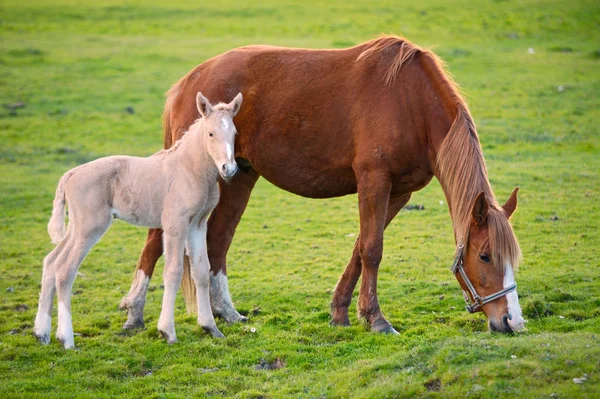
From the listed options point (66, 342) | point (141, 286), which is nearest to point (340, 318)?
point (141, 286)

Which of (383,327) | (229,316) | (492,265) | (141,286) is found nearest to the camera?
(492,265)

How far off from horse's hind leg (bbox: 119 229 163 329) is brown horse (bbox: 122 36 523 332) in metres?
0.01

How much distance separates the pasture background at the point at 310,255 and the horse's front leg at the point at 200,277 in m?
0.18

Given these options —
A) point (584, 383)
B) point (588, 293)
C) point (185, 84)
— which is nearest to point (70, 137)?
point (185, 84)

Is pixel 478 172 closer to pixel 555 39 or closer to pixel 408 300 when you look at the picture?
pixel 408 300

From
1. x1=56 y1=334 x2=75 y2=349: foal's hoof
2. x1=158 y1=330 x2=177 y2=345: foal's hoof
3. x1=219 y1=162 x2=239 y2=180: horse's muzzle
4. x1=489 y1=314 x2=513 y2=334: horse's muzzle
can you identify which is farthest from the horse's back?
x1=56 y1=334 x2=75 y2=349: foal's hoof

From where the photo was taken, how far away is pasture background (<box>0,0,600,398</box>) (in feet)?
22.1

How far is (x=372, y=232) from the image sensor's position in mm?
8031

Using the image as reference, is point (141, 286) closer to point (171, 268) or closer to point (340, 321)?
point (171, 268)

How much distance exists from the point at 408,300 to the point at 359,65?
2.96 metres

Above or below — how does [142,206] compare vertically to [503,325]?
above

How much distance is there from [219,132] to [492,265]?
2.94 meters

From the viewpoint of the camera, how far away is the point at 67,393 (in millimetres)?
6770

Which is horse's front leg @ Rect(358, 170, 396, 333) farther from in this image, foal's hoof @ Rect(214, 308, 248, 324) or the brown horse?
foal's hoof @ Rect(214, 308, 248, 324)
